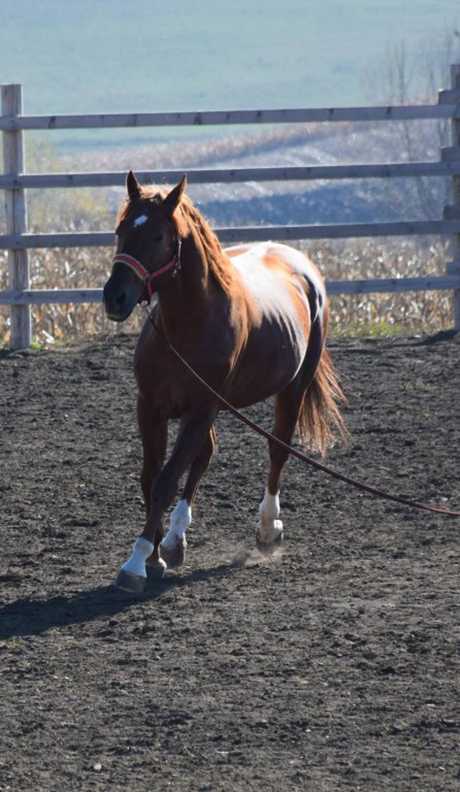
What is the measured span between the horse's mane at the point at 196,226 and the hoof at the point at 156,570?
124 centimetres

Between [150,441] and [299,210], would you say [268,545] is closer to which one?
[150,441]

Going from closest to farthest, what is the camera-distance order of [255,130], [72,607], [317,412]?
[72,607], [317,412], [255,130]

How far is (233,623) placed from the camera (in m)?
5.20

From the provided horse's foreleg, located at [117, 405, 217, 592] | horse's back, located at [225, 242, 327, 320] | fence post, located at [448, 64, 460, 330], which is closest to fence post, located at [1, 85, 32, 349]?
fence post, located at [448, 64, 460, 330]

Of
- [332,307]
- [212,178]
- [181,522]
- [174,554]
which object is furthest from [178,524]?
[332,307]

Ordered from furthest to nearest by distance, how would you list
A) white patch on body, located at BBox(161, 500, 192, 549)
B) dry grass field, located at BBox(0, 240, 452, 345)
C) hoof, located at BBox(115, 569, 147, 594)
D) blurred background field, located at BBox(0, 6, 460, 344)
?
blurred background field, located at BBox(0, 6, 460, 344), dry grass field, located at BBox(0, 240, 452, 345), white patch on body, located at BBox(161, 500, 192, 549), hoof, located at BBox(115, 569, 147, 594)

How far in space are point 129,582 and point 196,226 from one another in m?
1.50

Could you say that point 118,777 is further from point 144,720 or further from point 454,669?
point 454,669

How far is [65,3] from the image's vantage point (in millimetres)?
128500

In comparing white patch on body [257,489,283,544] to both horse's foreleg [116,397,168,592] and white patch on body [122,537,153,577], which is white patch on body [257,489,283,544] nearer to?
horse's foreleg [116,397,168,592]

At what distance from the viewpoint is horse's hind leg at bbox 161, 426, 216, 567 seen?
570 centimetres

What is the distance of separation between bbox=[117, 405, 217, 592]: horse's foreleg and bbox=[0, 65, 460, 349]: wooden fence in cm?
546

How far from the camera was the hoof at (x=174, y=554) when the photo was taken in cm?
577

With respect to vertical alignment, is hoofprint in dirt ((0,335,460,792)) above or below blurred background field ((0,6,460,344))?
below
